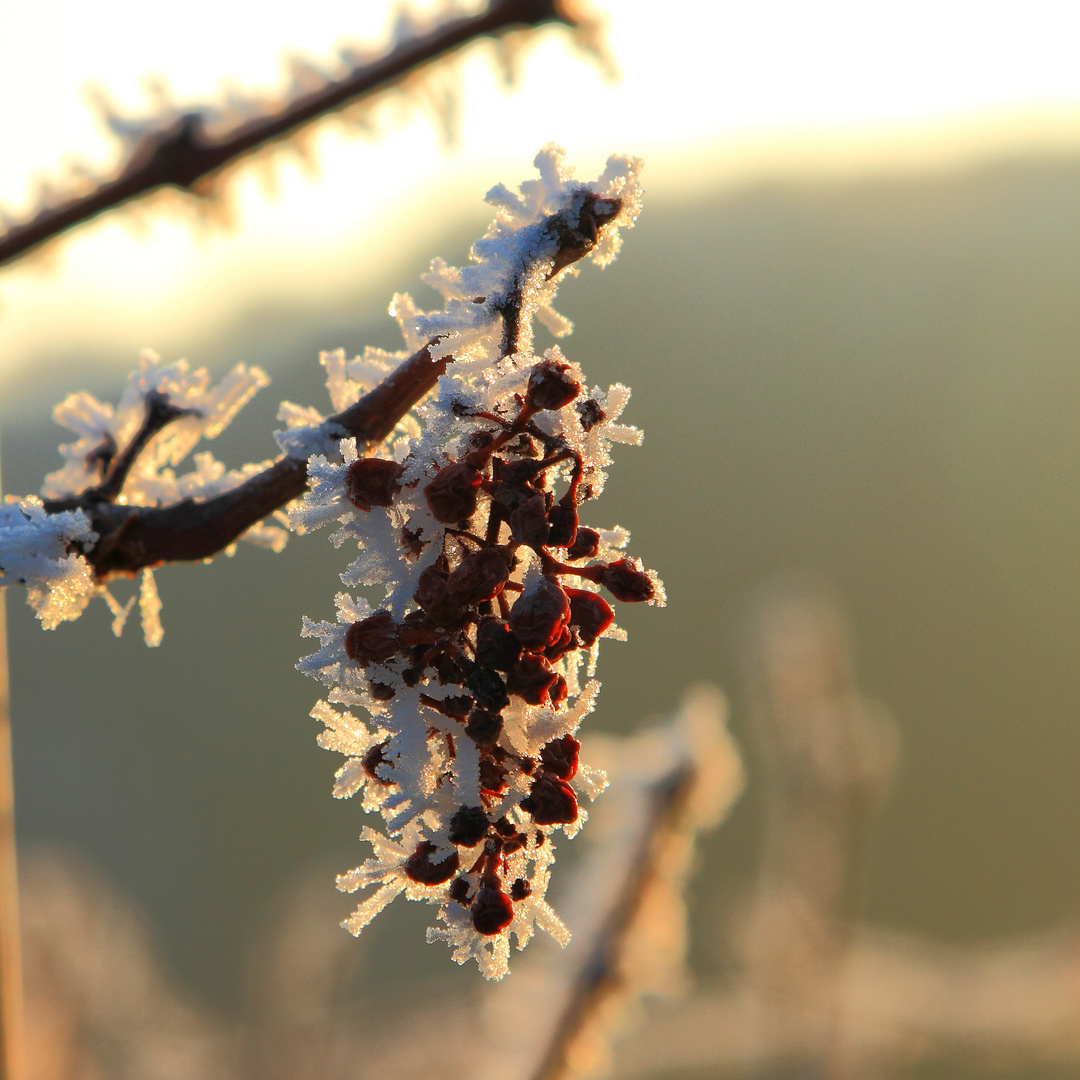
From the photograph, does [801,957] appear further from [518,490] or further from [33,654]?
[33,654]

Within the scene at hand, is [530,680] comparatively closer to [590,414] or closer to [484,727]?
[484,727]

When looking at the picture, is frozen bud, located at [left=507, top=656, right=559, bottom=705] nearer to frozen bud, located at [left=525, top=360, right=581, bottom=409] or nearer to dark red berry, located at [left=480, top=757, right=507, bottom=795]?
dark red berry, located at [left=480, top=757, right=507, bottom=795]

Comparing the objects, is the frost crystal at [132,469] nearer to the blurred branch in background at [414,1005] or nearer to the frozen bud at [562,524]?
the frozen bud at [562,524]

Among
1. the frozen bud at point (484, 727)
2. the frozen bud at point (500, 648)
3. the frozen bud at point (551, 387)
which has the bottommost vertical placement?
the frozen bud at point (484, 727)

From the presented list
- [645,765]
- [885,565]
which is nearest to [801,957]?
[645,765]

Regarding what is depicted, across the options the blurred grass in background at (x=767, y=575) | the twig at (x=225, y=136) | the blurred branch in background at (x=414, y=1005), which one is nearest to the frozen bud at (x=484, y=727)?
the twig at (x=225, y=136)

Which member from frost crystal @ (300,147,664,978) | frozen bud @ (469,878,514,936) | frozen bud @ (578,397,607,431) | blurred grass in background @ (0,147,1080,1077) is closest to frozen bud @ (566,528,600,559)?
frost crystal @ (300,147,664,978)
